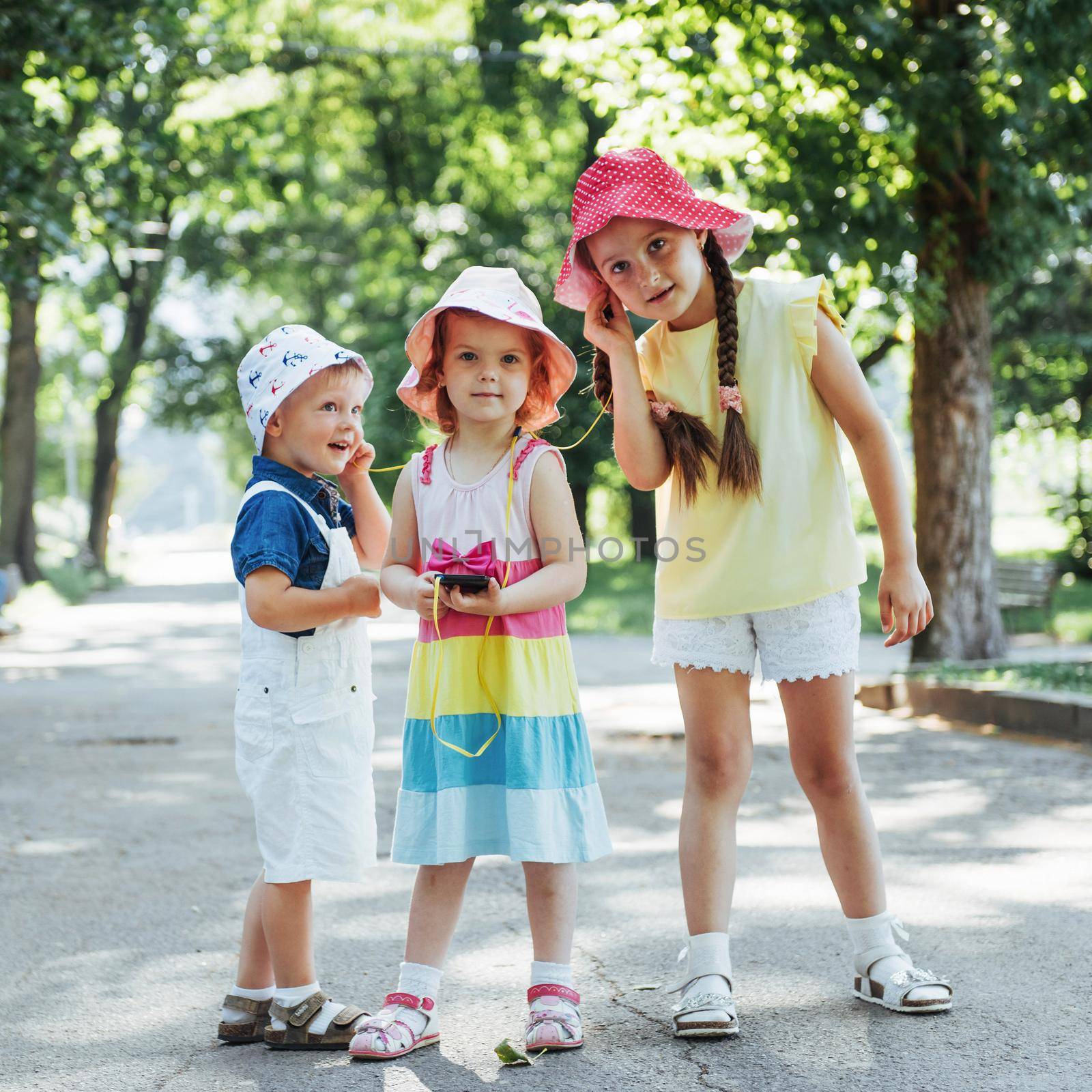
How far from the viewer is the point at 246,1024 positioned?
9.90ft

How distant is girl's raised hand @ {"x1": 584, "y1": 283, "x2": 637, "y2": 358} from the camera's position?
306cm

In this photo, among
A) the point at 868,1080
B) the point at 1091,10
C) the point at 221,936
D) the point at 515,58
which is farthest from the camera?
the point at 515,58

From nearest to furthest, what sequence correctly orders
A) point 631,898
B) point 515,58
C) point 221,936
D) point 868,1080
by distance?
point 868,1080 → point 221,936 → point 631,898 → point 515,58

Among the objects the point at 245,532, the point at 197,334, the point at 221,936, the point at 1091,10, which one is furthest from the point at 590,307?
the point at 197,334

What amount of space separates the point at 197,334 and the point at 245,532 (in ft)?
102

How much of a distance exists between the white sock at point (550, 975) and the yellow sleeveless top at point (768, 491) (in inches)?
33.5

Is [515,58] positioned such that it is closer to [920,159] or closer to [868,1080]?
[920,159]

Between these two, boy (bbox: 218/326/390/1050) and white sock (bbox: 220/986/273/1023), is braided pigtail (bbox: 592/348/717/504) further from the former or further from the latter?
white sock (bbox: 220/986/273/1023)

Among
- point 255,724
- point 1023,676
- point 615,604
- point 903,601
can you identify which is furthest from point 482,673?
point 615,604

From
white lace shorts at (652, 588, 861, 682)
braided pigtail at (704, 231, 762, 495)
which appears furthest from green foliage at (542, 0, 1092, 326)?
white lace shorts at (652, 588, 861, 682)

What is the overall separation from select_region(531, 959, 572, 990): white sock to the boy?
423 mm

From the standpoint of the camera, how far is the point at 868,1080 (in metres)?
2.62

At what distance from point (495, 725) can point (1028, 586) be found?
12.4 m

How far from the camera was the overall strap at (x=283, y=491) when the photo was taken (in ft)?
9.82
